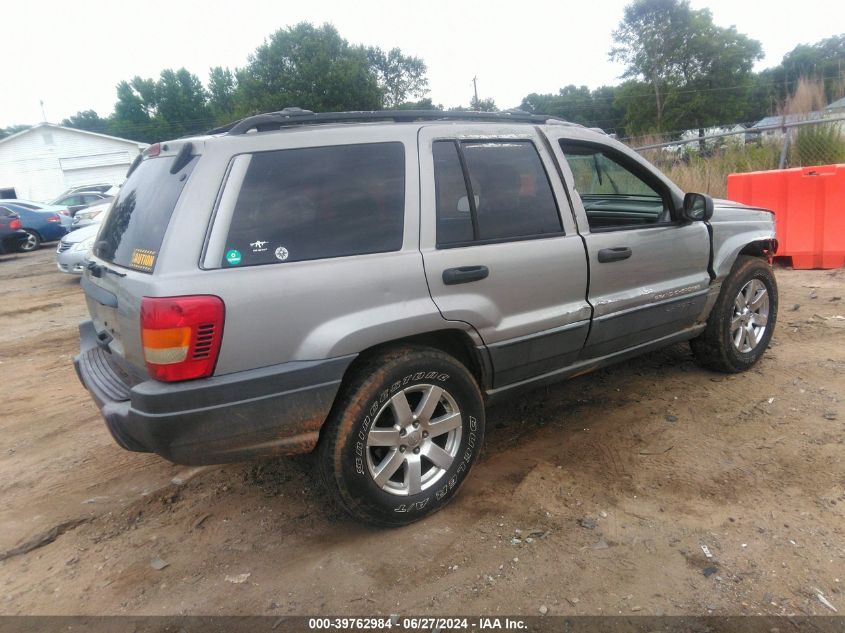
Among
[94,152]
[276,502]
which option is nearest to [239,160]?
[276,502]

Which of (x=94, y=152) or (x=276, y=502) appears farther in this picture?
Result: (x=94, y=152)

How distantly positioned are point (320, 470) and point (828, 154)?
10075 mm

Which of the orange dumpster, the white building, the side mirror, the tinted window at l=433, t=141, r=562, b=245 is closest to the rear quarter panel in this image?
the tinted window at l=433, t=141, r=562, b=245

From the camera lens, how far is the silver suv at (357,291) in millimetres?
2494

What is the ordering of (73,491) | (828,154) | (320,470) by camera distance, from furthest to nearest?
1. (828,154)
2. (73,491)
3. (320,470)

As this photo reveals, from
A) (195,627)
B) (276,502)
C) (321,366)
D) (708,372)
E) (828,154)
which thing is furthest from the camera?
(828,154)

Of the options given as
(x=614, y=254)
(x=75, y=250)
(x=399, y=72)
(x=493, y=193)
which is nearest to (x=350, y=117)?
(x=493, y=193)

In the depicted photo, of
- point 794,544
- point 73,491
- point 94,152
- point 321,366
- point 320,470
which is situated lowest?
point 794,544

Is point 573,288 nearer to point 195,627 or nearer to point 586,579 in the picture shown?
point 586,579

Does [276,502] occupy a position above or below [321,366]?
below

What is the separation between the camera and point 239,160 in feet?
8.55

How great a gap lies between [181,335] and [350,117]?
4.36 feet

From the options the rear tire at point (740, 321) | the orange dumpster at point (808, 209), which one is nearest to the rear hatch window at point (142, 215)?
the rear tire at point (740, 321)

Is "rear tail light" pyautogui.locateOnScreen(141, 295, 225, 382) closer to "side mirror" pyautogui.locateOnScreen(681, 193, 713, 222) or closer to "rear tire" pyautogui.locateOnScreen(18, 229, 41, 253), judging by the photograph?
"side mirror" pyautogui.locateOnScreen(681, 193, 713, 222)
